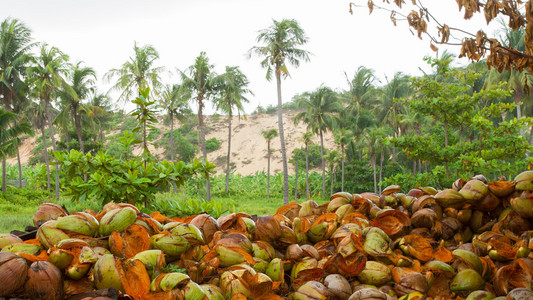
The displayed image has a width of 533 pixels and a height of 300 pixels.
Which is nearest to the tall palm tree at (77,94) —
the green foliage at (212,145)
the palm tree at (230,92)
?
the palm tree at (230,92)

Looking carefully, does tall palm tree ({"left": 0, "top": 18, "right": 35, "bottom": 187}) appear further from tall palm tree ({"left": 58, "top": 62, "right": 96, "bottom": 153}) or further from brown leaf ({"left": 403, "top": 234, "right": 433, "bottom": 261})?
brown leaf ({"left": 403, "top": 234, "right": 433, "bottom": 261})

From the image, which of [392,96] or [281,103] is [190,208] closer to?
[281,103]

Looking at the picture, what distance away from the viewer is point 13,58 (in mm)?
28422

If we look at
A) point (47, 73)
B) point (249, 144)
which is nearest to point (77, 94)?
point (47, 73)

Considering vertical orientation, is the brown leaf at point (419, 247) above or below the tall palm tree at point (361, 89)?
below

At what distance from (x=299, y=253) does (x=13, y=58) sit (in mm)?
34064

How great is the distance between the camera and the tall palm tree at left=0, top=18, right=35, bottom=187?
27636 mm

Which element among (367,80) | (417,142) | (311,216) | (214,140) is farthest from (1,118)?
(214,140)

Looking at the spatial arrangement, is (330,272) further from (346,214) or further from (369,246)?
(346,214)

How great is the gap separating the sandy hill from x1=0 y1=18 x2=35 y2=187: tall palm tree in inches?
1499

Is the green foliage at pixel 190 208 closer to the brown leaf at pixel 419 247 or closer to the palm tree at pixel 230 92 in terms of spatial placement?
the brown leaf at pixel 419 247

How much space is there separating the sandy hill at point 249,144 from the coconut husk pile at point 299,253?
6102 centimetres

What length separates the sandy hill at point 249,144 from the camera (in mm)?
67938

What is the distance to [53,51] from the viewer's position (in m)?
27.7
